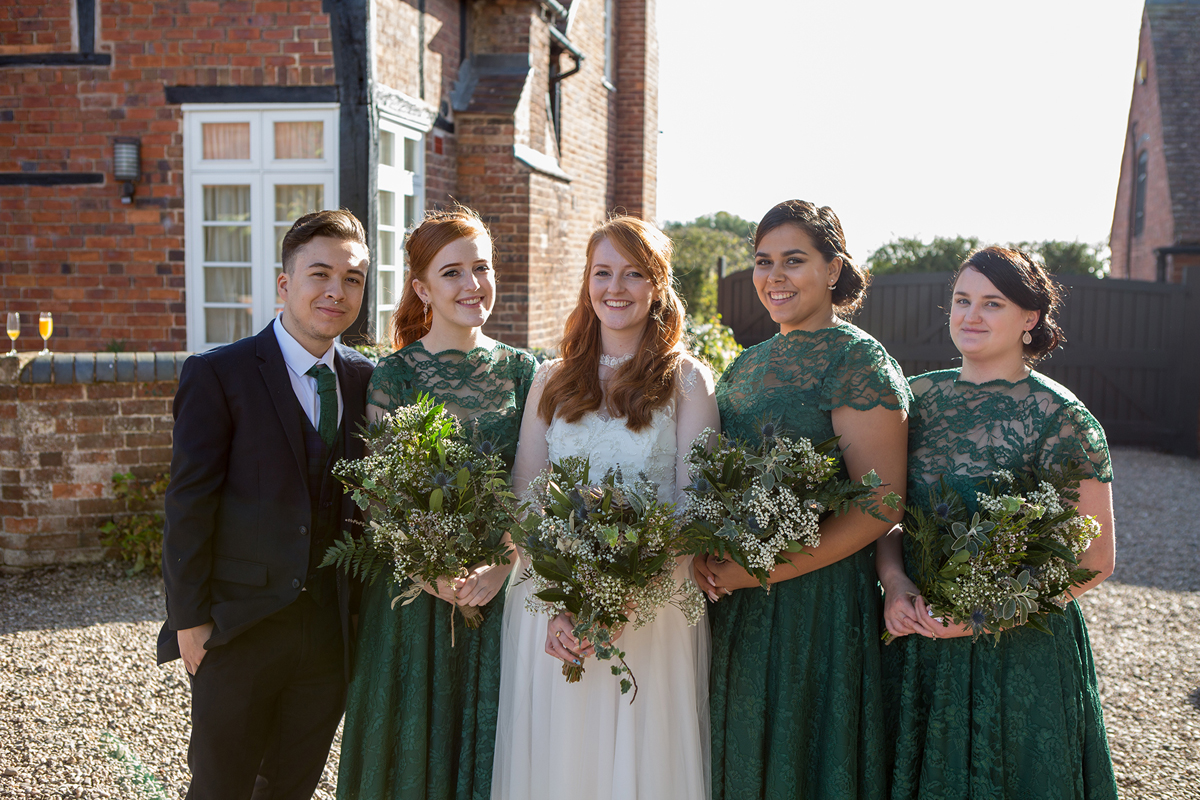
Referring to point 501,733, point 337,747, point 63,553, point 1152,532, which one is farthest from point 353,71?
point 1152,532

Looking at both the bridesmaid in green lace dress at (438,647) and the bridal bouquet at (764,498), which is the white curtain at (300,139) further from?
the bridal bouquet at (764,498)

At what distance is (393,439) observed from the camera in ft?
8.86

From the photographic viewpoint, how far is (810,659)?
276 centimetres

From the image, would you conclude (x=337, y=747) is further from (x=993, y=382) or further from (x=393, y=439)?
(x=993, y=382)

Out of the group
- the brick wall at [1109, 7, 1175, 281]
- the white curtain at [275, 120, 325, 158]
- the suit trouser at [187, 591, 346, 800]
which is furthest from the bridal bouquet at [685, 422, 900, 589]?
the brick wall at [1109, 7, 1175, 281]

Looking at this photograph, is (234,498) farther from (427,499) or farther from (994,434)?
(994,434)

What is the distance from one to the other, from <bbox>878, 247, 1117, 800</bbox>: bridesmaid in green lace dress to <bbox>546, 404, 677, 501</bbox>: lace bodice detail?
0.77 metres

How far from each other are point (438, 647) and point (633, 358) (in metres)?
1.16

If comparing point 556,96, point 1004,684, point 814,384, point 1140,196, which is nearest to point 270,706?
point 814,384

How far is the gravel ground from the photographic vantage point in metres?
3.86

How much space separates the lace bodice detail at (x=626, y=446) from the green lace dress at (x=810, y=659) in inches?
9.7

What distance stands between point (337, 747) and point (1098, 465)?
11.4 feet

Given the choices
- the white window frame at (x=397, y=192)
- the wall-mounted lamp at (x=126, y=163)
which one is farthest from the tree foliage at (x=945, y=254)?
the wall-mounted lamp at (x=126, y=163)

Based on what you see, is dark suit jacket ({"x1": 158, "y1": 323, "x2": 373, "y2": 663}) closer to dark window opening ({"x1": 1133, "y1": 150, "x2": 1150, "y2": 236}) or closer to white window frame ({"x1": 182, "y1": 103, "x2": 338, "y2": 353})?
white window frame ({"x1": 182, "y1": 103, "x2": 338, "y2": 353})
